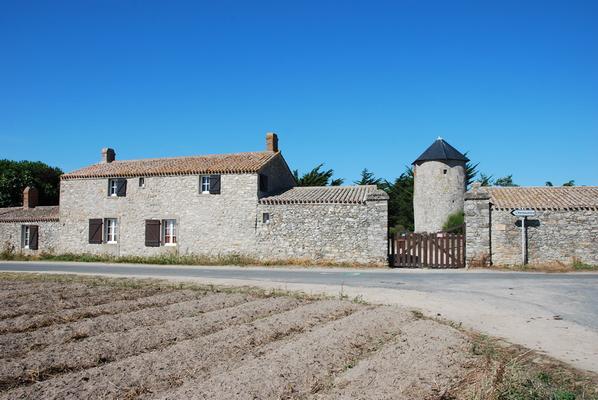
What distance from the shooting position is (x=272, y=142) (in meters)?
27.2

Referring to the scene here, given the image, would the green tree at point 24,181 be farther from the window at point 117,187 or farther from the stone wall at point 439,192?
the stone wall at point 439,192

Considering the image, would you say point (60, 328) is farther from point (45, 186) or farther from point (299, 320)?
point (45, 186)

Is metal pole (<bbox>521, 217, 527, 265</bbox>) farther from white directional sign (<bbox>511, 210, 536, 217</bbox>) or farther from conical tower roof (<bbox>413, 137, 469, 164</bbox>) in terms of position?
conical tower roof (<bbox>413, 137, 469, 164</bbox>)

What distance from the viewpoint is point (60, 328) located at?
764cm

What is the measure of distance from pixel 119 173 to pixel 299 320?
68.7 feet

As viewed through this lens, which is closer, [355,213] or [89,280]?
[89,280]

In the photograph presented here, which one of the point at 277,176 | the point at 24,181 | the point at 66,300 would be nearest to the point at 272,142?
the point at 277,176

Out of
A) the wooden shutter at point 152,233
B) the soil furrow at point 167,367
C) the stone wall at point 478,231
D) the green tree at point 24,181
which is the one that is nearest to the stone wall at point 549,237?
the stone wall at point 478,231

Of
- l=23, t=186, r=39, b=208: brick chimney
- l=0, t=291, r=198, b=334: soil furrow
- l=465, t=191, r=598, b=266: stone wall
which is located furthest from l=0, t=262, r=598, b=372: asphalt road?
l=23, t=186, r=39, b=208: brick chimney

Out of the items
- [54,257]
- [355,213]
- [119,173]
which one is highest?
[119,173]

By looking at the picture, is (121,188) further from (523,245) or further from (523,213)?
(523,245)

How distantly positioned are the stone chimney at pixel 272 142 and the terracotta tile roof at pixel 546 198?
11431 mm

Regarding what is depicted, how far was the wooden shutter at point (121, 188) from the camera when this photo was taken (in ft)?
86.6

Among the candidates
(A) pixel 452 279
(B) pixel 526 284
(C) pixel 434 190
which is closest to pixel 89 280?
(A) pixel 452 279
